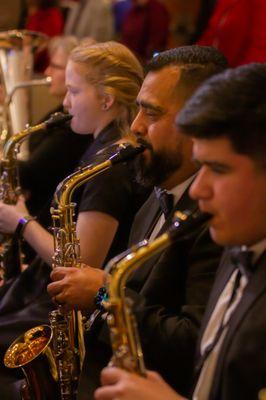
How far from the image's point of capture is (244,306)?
1467mm

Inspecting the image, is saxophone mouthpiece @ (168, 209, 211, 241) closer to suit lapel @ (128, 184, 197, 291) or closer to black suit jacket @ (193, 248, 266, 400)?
black suit jacket @ (193, 248, 266, 400)

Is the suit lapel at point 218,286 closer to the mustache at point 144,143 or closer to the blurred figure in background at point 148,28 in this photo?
the mustache at point 144,143

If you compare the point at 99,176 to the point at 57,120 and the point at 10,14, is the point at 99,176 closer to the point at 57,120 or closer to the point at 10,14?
the point at 57,120

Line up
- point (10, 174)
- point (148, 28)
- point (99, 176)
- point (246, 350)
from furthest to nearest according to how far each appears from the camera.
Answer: point (148, 28), point (10, 174), point (99, 176), point (246, 350)

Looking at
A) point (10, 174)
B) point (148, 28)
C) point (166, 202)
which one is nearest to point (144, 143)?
point (166, 202)

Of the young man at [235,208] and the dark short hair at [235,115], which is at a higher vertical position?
the dark short hair at [235,115]

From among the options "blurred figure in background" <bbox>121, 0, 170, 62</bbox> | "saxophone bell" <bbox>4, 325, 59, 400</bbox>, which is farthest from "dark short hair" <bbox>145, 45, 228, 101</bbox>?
"blurred figure in background" <bbox>121, 0, 170, 62</bbox>

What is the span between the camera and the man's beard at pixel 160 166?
2.03 m

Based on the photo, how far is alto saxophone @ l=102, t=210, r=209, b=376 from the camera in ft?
5.01

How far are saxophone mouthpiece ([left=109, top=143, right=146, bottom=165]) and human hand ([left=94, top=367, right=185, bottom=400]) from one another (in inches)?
30.3

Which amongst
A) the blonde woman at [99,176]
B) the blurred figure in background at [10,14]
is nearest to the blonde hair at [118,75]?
the blonde woman at [99,176]

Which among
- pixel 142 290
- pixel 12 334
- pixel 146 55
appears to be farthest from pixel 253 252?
pixel 146 55

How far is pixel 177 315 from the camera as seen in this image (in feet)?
5.94

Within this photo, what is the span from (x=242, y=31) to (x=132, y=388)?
3262 mm
